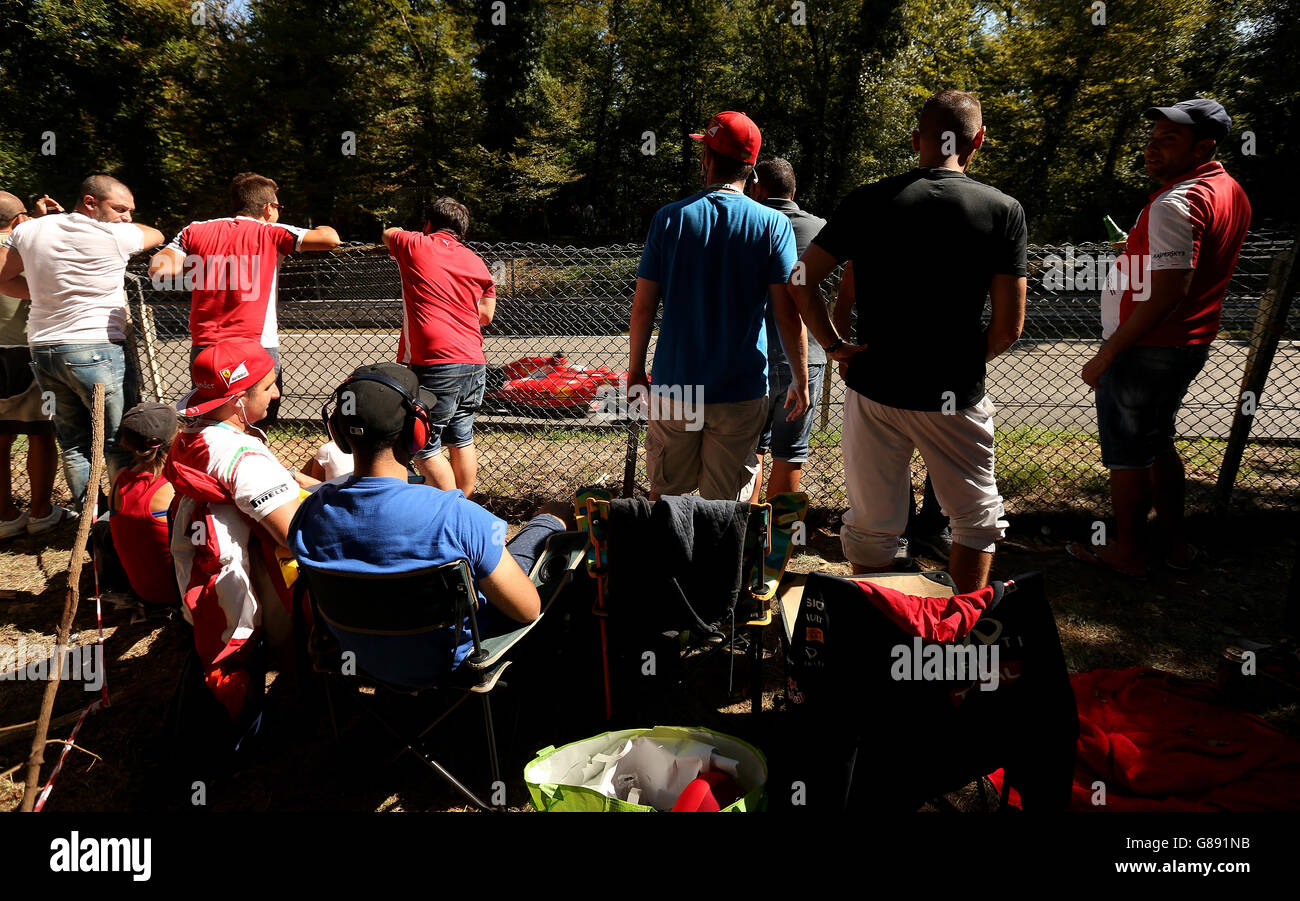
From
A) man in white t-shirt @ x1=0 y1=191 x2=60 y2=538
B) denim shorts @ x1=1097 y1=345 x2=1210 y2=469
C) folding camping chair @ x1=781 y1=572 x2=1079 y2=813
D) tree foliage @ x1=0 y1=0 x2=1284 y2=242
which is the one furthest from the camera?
tree foliage @ x1=0 y1=0 x2=1284 y2=242

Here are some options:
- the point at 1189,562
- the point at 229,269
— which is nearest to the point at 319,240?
the point at 229,269

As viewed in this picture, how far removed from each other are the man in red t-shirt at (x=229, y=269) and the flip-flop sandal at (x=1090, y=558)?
425cm

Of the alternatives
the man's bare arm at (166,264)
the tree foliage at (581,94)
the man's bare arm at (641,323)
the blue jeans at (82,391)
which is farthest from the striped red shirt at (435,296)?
the tree foliage at (581,94)

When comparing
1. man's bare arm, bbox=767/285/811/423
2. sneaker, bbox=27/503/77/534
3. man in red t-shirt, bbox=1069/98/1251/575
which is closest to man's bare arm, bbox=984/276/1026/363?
man's bare arm, bbox=767/285/811/423

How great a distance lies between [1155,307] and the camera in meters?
3.36

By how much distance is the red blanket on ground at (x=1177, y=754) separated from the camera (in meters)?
2.32

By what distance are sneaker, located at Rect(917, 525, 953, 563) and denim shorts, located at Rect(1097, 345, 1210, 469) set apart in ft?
2.94

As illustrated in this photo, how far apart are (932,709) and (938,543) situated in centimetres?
246

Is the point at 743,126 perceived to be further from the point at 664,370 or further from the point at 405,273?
the point at 405,273

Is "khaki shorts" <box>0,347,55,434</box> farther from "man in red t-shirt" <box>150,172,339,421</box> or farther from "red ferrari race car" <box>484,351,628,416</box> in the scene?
"red ferrari race car" <box>484,351,628,416</box>

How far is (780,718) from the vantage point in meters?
2.87

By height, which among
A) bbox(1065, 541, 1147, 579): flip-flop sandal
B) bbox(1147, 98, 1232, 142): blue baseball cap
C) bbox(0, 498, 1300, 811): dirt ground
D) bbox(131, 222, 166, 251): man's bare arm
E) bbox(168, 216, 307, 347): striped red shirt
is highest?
bbox(1147, 98, 1232, 142): blue baseball cap

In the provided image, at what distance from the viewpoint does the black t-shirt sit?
2.51m
